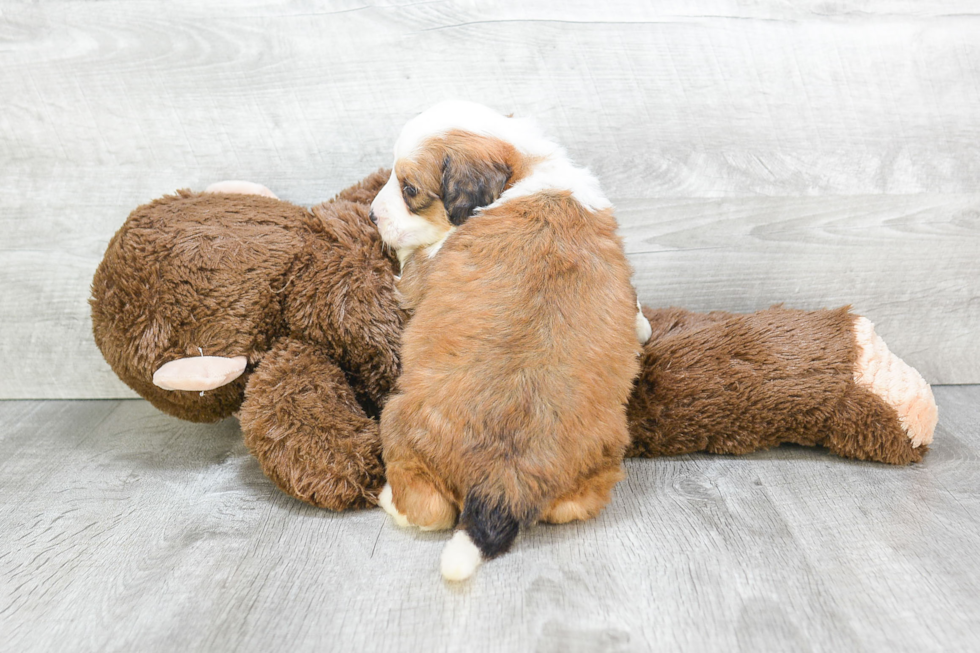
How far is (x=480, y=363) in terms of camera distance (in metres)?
1.22

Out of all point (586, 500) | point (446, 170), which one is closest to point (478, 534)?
point (586, 500)

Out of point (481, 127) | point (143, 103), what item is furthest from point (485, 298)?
point (143, 103)

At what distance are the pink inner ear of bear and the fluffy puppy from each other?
35cm

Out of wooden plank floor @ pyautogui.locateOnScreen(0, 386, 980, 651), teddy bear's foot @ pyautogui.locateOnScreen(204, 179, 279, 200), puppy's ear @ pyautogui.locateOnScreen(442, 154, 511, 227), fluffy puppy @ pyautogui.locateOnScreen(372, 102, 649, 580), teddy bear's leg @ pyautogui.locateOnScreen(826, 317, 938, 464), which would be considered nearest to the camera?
wooden plank floor @ pyautogui.locateOnScreen(0, 386, 980, 651)

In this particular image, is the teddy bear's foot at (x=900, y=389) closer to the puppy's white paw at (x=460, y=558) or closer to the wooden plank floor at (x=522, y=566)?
the wooden plank floor at (x=522, y=566)

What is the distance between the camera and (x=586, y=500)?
129 centimetres

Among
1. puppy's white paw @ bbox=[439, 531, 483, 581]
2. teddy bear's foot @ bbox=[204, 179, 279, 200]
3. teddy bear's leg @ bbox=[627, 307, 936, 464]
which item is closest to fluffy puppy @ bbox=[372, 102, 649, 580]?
puppy's white paw @ bbox=[439, 531, 483, 581]

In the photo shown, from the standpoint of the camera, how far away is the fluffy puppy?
47.0 inches

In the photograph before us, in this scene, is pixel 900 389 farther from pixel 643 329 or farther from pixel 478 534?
pixel 478 534

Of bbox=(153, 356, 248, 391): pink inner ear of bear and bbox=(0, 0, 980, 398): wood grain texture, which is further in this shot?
bbox=(0, 0, 980, 398): wood grain texture

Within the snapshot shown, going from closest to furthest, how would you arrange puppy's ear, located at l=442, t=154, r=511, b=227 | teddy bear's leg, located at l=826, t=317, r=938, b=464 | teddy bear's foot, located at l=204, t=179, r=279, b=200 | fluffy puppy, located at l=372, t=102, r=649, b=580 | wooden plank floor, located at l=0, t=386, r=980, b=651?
wooden plank floor, located at l=0, t=386, r=980, b=651, fluffy puppy, located at l=372, t=102, r=649, b=580, puppy's ear, located at l=442, t=154, r=511, b=227, teddy bear's leg, located at l=826, t=317, r=938, b=464, teddy bear's foot, located at l=204, t=179, r=279, b=200

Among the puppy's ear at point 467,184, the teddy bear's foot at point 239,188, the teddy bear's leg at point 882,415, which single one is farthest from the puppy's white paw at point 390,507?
the teddy bear's leg at point 882,415

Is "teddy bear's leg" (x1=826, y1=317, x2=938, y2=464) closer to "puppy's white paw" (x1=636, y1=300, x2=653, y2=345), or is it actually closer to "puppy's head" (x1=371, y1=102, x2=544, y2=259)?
"puppy's white paw" (x1=636, y1=300, x2=653, y2=345)

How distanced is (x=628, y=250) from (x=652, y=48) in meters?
0.49
